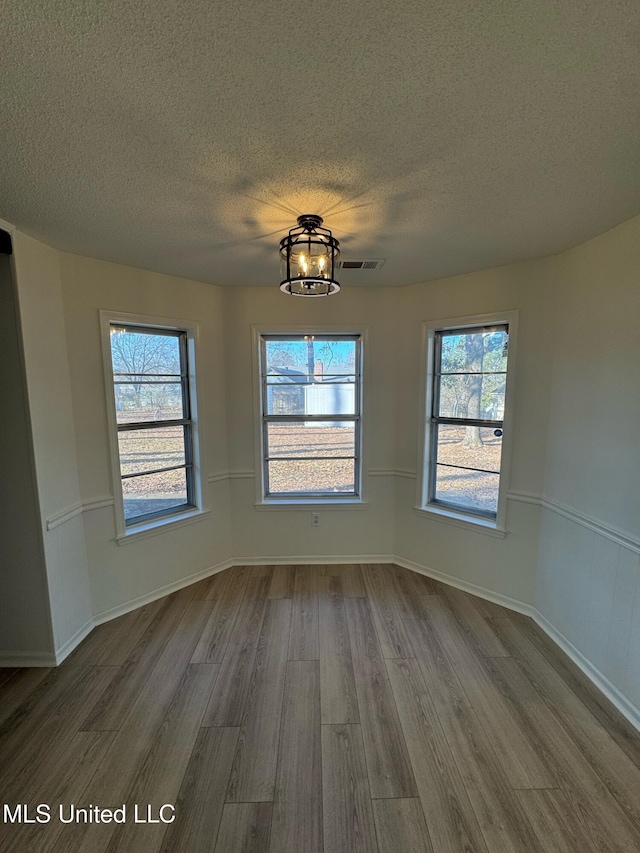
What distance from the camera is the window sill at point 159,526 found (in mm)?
2656

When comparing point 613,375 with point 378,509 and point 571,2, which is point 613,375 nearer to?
point 571,2

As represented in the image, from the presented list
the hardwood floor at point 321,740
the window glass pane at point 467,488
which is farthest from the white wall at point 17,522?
the window glass pane at point 467,488

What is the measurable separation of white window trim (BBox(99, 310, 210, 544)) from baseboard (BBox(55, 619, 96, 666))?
0.57 meters

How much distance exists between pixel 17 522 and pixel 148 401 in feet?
3.71

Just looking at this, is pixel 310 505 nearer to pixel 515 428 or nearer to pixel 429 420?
pixel 429 420

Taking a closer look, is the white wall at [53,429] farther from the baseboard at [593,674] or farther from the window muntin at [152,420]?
the baseboard at [593,674]

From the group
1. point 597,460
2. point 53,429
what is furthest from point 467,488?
point 53,429

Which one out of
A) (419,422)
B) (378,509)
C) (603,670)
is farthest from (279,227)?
(603,670)

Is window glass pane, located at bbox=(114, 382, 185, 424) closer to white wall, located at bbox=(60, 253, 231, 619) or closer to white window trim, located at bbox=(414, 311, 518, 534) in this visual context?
white wall, located at bbox=(60, 253, 231, 619)

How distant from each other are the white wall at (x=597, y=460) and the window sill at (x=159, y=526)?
2.71m

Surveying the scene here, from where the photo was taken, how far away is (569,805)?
55.8 inches

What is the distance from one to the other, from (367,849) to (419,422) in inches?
97.4

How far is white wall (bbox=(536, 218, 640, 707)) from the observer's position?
1856mm

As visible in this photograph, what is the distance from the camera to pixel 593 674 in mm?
2035
